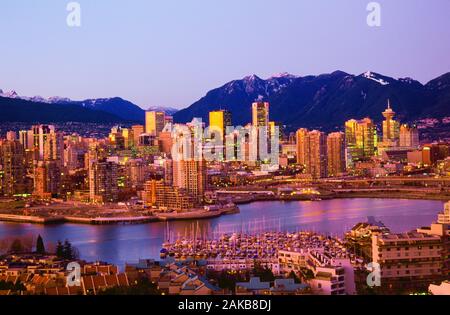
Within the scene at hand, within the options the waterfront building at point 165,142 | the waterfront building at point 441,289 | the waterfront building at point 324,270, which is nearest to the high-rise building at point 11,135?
the waterfront building at point 165,142

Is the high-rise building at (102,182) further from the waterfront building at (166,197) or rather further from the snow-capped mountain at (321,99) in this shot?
the snow-capped mountain at (321,99)

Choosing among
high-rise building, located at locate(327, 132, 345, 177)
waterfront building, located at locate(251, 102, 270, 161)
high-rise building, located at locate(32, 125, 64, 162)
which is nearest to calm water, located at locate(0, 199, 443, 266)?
high-rise building, located at locate(327, 132, 345, 177)

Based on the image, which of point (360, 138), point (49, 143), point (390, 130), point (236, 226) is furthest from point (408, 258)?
point (390, 130)

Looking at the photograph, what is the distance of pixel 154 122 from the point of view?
794 inches

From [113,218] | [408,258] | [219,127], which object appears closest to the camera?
[408,258]

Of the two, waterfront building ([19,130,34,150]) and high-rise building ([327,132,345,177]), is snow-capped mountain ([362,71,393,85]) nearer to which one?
high-rise building ([327,132,345,177])

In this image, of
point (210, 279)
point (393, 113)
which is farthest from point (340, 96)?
point (210, 279)

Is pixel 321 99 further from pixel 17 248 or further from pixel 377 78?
pixel 17 248

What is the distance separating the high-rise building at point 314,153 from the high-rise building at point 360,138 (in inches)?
82.0

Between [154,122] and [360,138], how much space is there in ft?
16.4

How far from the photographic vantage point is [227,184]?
14281mm

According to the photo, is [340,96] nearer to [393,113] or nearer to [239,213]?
[393,113]

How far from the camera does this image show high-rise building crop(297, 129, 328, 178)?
15641 millimetres
